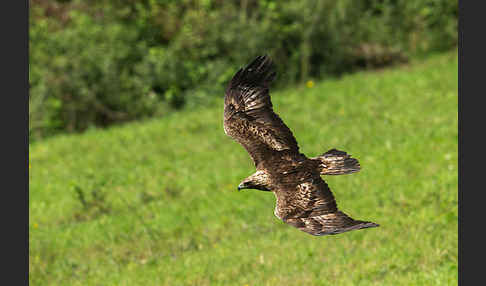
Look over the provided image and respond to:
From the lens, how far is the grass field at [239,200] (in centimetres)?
636

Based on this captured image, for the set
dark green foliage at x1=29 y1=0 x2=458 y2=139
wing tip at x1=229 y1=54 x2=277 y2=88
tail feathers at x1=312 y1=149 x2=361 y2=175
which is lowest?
tail feathers at x1=312 y1=149 x2=361 y2=175

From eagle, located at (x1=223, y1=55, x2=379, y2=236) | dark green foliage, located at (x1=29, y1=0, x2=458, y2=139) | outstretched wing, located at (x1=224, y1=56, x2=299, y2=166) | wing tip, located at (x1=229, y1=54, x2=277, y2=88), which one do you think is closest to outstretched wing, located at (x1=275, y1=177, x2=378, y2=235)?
eagle, located at (x1=223, y1=55, x2=379, y2=236)

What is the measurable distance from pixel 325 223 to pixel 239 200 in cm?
458

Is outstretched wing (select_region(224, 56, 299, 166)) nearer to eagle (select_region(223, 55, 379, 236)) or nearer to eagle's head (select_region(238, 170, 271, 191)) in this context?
eagle (select_region(223, 55, 379, 236))

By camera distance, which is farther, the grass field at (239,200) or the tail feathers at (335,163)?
the grass field at (239,200)

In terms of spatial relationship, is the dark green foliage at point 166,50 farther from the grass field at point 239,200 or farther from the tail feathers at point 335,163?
the tail feathers at point 335,163

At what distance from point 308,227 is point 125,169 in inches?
261

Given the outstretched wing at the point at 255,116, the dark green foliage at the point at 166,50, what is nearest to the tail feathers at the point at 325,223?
the outstretched wing at the point at 255,116

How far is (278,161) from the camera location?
3.91m

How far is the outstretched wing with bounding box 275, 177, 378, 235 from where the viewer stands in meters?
3.57

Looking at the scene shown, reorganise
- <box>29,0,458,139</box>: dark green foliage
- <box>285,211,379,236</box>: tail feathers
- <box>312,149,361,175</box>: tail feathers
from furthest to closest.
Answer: <box>29,0,458,139</box>: dark green foliage < <box>312,149,361,175</box>: tail feathers < <box>285,211,379,236</box>: tail feathers

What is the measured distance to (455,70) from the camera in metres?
A: 13.3

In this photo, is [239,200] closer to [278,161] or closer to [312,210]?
[278,161]

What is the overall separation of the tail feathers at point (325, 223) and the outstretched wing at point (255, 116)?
477 mm
